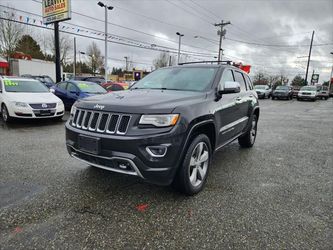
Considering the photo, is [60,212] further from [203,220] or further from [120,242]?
[203,220]

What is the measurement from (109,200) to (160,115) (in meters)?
1.28

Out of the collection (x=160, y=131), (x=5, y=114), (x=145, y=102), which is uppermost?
(x=145, y=102)

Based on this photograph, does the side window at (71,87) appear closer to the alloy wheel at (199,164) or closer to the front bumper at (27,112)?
the front bumper at (27,112)

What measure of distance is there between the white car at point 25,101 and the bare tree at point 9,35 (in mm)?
27155

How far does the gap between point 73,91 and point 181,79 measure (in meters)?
8.17

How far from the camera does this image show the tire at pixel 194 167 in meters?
3.02

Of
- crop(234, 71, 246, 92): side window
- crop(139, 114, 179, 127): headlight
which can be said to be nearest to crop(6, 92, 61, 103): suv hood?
crop(234, 71, 246, 92): side window

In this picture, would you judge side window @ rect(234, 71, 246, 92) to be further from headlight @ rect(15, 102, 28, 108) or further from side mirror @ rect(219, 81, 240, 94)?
headlight @ rect(15, 102, 28, 108)

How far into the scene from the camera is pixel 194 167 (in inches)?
130

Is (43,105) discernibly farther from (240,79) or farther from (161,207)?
(161,207)

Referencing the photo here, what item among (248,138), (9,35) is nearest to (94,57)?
(9,35)

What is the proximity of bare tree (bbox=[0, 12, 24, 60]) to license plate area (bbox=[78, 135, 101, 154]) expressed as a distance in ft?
112

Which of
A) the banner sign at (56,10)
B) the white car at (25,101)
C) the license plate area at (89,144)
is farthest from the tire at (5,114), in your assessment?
the banner sign at (56,10)

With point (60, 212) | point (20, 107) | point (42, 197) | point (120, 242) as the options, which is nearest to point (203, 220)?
point (120, 242)
